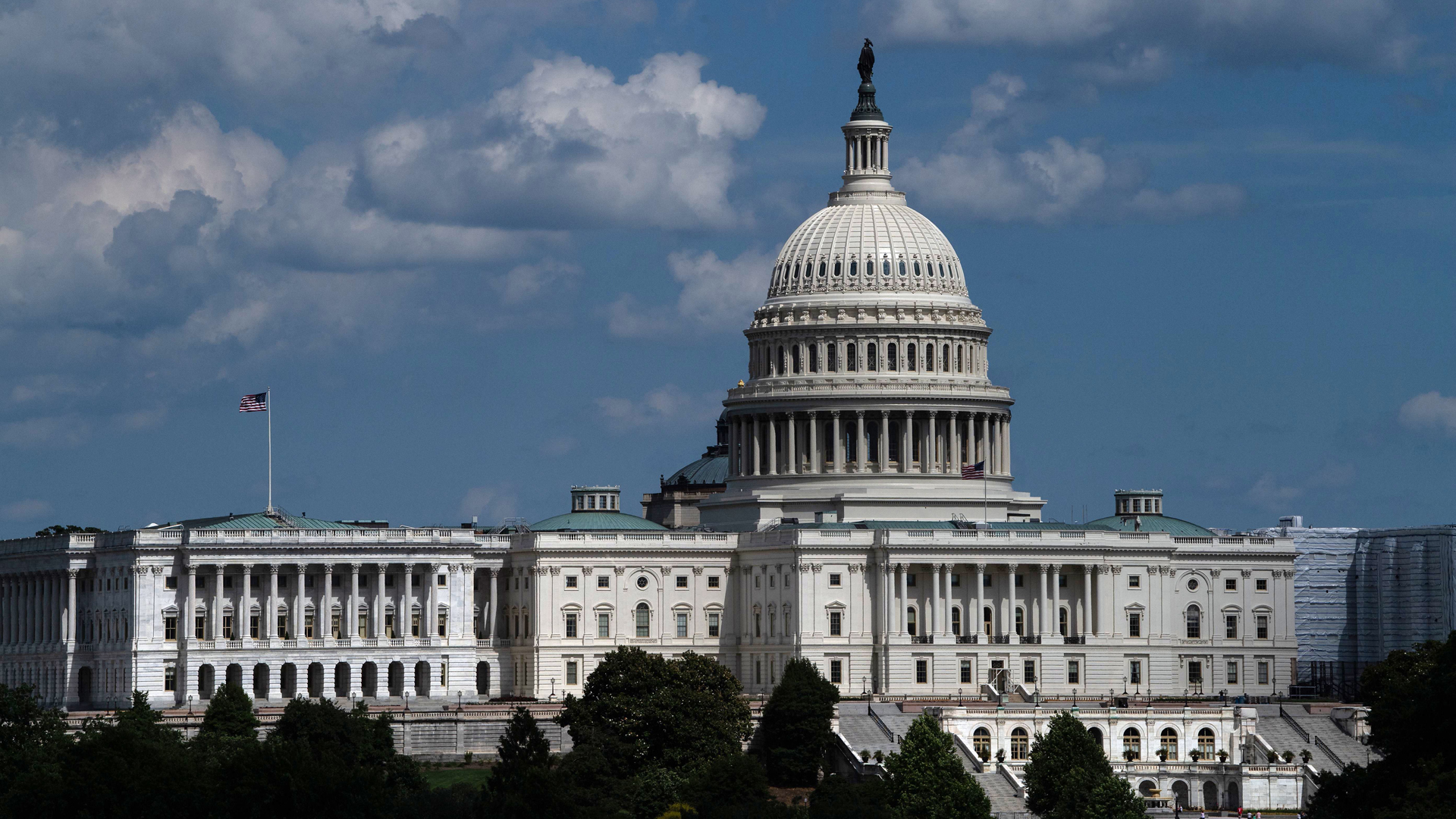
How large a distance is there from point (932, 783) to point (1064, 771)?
7.39m

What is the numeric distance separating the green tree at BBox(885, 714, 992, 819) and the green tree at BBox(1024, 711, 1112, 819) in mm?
3012

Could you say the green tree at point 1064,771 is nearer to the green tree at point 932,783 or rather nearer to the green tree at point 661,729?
the green tree at point 932,783

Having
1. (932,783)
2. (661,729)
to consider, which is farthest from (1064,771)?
(661,729)

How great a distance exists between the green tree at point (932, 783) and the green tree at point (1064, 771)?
3012 millimetres

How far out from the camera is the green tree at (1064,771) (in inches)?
7254

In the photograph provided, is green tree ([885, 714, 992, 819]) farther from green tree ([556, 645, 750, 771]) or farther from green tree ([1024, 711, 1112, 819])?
green tree ([556, 645, 750, 771])

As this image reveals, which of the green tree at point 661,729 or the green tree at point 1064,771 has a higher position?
the green tree at point 661,729

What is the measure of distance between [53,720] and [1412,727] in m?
73.5

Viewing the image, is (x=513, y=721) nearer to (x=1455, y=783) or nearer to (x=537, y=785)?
(x=537, y=785)

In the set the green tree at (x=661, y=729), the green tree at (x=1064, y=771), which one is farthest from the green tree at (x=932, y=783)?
the green tree at (x=661, y=729)

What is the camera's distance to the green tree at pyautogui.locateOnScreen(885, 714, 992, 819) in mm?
183625

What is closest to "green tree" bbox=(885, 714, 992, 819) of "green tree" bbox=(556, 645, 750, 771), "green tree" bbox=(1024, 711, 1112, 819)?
"green tree" bbox=(1024, 711, 1112, 819)

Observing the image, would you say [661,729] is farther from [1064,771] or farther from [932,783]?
[1064,771]

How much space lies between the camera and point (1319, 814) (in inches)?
6314
